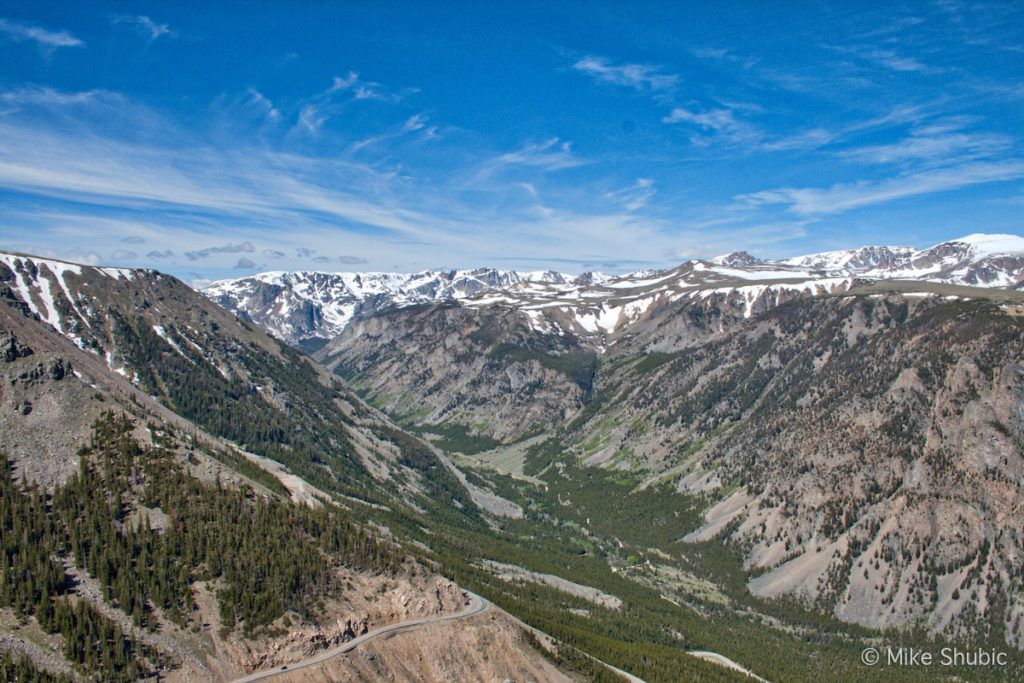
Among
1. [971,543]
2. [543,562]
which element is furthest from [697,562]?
[971,543]

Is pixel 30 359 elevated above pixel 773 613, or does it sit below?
above

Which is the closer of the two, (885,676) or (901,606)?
(885,676)

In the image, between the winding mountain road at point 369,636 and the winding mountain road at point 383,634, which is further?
the winding mountain road at point 383,634

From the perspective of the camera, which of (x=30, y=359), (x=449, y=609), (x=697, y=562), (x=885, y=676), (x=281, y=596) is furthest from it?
(x=697, y=562)

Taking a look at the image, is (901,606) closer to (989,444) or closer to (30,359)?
(989,444)

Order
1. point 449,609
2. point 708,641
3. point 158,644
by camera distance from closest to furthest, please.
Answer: point 158,644
point 449,609
point 708,641

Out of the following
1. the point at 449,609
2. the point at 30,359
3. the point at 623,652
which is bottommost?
the point at 623,652

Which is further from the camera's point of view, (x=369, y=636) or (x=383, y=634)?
(x=383, y=634)

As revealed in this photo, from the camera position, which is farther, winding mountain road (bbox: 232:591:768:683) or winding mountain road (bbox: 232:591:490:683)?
winding mountain road (bbox: 232:591:768:683)
